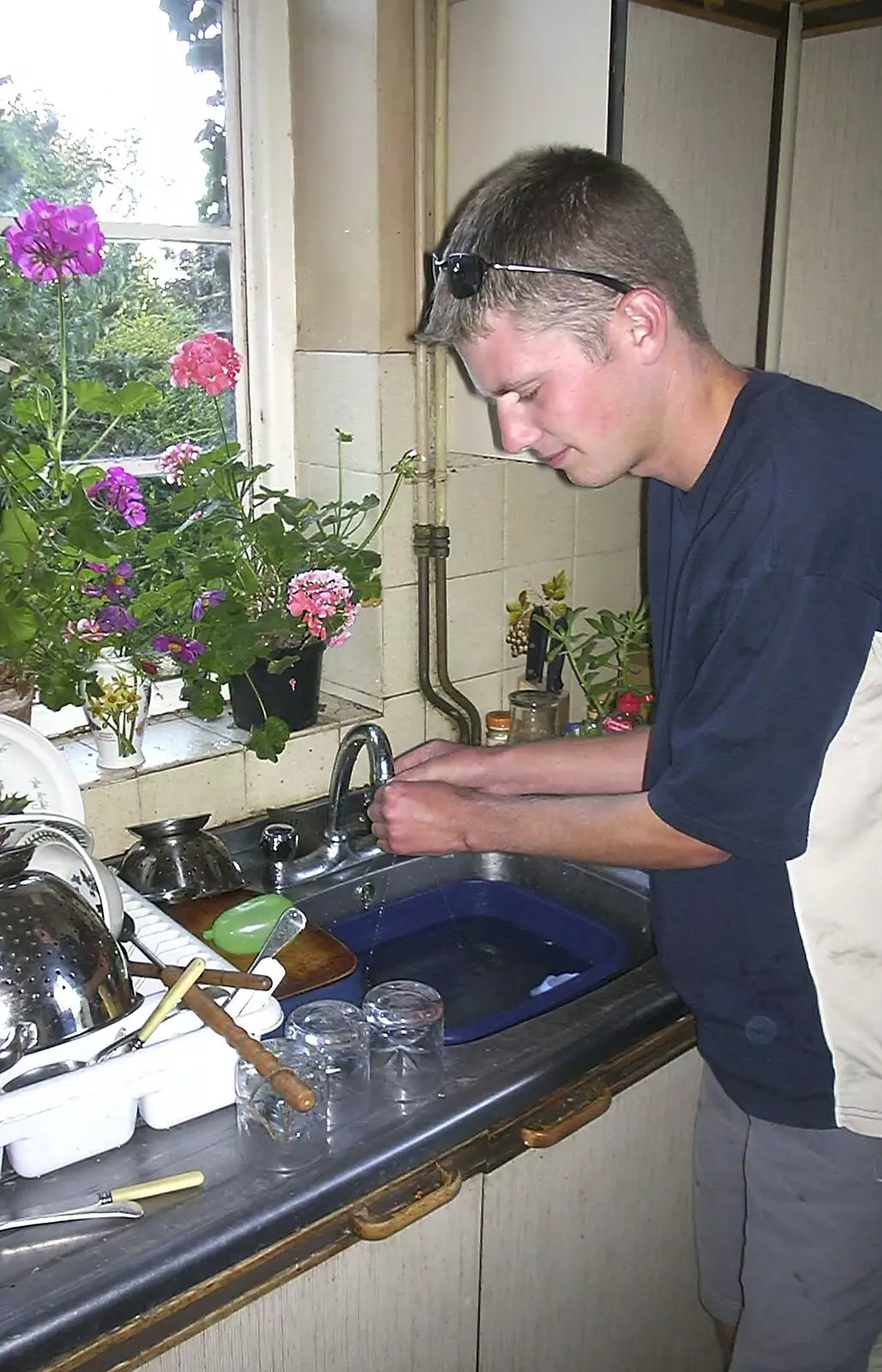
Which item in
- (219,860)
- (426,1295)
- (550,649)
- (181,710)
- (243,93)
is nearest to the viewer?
(426,1295)

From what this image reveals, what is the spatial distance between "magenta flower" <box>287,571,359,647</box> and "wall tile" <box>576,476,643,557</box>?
0.52m

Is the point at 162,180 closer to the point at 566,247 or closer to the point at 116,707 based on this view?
the point at 116,707

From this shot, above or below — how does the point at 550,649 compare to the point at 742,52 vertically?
below

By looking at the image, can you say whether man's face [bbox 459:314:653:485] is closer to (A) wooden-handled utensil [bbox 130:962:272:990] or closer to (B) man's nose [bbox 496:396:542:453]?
(B) man's nose [bbox 496:396:542:453]

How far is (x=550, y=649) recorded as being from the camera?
6.00 ft

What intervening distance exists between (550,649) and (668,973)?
73cm

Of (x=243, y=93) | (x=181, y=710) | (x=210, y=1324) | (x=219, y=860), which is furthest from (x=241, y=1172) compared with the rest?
(x=243, y=93)

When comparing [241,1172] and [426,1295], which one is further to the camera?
[426,1295]

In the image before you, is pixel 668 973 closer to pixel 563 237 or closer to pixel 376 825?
pixel 376 825

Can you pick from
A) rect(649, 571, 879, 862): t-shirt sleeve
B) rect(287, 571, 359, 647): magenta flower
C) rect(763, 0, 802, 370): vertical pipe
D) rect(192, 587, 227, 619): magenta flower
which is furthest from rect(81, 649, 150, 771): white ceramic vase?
rect(763, 0, 802, 370): vertical pipe

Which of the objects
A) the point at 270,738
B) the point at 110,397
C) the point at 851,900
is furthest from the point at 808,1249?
the point at 110,397

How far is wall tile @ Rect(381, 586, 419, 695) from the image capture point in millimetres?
1682

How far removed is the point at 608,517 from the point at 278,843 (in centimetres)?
79

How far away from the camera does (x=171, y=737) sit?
1.61 meters
